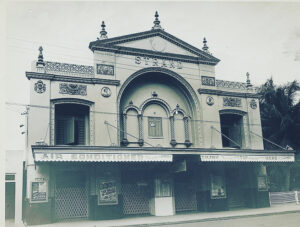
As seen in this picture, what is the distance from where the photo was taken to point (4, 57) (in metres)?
11.1

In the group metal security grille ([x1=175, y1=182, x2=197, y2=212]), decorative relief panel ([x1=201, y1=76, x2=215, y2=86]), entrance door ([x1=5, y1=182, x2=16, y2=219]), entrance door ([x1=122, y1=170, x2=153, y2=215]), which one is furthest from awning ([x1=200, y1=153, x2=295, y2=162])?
entrance door ([x1=5, y1=182, x2=16, y2=219])

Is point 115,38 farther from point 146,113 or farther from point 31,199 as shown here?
point 31,199

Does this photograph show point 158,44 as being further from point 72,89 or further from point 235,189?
point 235,189

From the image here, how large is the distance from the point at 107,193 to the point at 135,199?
6.48 ft

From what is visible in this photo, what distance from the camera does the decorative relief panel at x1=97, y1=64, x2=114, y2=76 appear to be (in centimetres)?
1806

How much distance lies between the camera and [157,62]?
1961 cm

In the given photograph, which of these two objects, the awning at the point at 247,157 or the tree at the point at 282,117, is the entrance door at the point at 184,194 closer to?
the awning at the point at 247,157

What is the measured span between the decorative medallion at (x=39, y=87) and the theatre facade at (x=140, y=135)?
0.14 feet

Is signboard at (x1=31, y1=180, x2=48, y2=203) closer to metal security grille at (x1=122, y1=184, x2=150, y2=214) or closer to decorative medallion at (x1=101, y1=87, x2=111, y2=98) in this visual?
metal security grille at (x1=122, y1=184, x2=150, y2=214)

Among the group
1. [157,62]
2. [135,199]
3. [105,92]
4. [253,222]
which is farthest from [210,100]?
[253,222]

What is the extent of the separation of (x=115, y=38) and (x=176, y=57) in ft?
11.9

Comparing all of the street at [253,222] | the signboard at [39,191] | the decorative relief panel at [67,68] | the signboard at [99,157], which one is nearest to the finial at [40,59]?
the decorative relief panel at [67,68]

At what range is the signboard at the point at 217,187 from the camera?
19312 mm

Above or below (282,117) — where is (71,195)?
below
